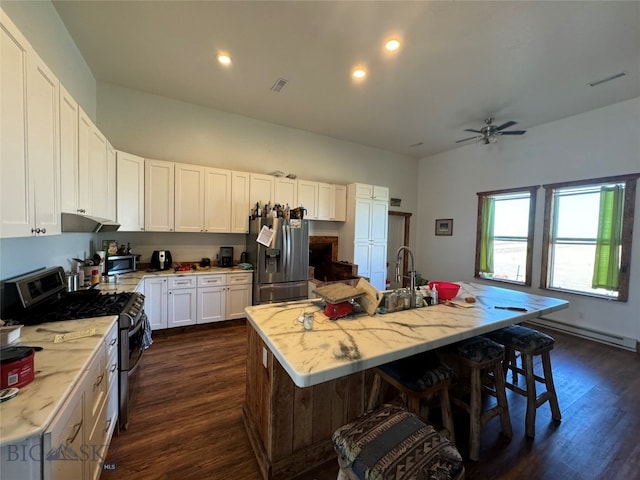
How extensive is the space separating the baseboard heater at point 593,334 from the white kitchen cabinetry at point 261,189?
5.07 metres

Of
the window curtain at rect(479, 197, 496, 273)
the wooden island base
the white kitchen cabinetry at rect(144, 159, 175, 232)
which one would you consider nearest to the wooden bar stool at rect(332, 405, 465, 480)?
the wooden island base

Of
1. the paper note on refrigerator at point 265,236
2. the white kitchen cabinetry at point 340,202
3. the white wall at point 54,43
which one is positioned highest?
the white wall at point 54,43

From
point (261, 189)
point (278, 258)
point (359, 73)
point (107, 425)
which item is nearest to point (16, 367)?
point (107, 425)

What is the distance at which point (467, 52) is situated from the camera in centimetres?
266

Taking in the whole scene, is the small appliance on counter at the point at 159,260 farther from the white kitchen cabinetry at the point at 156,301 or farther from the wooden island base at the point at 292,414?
the wooden island base at the point at 292,414

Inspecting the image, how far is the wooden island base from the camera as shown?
1438 millimetres

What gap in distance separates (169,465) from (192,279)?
2.26 metres

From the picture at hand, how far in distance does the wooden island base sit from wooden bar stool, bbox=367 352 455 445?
0.18 metres

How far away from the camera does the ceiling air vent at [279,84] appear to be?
324 centimetres

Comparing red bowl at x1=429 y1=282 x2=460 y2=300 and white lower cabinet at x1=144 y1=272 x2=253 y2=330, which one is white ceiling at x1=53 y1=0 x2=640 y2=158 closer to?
red bowl at x1=429 y1=282 x2=460 y2=300

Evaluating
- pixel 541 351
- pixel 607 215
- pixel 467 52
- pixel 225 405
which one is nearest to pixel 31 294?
pixel 225 405

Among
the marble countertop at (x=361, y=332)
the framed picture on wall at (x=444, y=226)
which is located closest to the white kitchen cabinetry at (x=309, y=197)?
the marble countertop at (x=361, y=332)

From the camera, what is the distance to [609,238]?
357cm

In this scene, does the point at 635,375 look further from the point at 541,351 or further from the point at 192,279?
the point at 192,279
